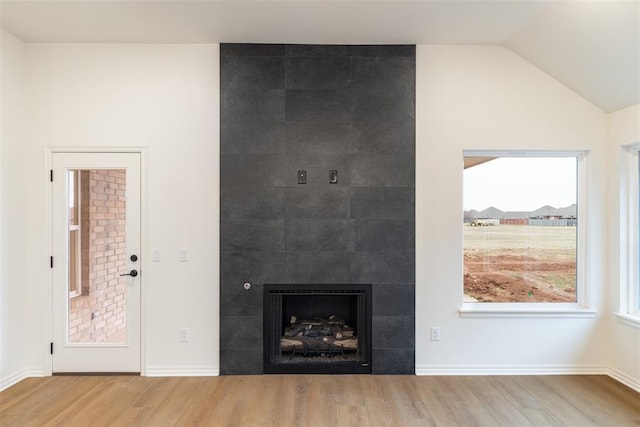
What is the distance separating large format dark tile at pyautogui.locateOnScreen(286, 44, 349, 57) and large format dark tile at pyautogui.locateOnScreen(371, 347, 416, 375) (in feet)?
8.63

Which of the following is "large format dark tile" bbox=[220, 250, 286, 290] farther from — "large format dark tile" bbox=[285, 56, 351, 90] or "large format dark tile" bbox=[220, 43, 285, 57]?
"large format dark tile" bbox=[220, 43, 285, 57]

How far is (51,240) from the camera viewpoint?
330cm

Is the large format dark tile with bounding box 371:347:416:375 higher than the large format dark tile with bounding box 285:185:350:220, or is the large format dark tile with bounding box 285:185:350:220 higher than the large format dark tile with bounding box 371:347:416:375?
the large format dark tile with bounding box 285:185:350:220

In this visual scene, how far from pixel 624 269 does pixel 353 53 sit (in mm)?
2990

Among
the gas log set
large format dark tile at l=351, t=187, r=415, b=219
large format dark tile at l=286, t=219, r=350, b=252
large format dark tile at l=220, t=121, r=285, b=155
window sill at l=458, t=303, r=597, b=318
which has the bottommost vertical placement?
the gas log set

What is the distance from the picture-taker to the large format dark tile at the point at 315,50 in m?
→ 3.33

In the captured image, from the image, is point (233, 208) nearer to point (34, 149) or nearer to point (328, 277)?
point (328, 277)

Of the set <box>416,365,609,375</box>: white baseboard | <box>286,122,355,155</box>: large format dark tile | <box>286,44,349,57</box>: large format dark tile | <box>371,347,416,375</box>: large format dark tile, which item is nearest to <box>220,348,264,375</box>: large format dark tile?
<box>371,347,416,375</box>: large format dark tile

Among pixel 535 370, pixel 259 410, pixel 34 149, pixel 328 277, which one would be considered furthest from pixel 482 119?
pixel 34 149

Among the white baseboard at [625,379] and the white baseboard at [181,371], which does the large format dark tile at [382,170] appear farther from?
the white baseboard at [625,379]

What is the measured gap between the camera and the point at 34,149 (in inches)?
130

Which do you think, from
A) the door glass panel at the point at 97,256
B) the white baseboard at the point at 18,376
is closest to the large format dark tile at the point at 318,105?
the door glass panel at the point at 97,256

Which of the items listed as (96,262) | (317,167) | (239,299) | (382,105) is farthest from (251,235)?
(382,105)

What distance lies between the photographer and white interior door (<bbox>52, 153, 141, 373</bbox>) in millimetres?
3299
